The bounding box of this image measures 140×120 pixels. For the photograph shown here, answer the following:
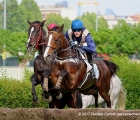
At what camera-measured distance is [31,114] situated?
813 centimetres

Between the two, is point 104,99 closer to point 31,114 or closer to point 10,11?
point 31,114

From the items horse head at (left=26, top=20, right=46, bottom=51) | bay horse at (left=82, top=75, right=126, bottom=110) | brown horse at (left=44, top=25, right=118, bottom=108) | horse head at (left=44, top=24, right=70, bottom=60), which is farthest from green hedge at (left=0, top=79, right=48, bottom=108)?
horse head at (left=44, top=24, right=70, bottom=60)

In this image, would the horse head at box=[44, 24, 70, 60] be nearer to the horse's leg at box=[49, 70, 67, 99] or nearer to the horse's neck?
the horse's neck

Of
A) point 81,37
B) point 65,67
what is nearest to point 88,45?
point 81,37

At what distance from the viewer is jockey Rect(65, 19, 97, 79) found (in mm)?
11656

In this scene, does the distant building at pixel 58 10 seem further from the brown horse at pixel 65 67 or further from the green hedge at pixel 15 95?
the brown horse at pixel 65 67

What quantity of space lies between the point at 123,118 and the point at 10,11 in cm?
5554

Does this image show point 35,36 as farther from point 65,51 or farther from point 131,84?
point 131,84

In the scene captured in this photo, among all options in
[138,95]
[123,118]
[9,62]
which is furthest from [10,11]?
[123,118]

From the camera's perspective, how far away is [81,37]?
1182 centimetres

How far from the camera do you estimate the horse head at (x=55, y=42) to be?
10703 mm

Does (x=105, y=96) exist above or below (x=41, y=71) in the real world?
below

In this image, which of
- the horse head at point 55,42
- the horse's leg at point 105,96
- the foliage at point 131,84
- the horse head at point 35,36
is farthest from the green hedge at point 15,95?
the horse head at point 55,42

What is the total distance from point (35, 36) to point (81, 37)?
961mm
